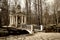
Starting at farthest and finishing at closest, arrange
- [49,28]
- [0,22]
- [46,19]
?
1. [46,19]
2. [0,22]
3. [49,28]

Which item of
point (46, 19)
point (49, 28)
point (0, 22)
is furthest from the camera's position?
point (46, 19)

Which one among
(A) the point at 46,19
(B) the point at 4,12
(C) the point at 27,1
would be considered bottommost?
(A) the point at 46,19

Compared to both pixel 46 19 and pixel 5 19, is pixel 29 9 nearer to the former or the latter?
pixel 46 19

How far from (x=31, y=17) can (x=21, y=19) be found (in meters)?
13.3

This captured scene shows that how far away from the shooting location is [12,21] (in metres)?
30.7

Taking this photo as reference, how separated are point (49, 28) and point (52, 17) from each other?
62.9ft

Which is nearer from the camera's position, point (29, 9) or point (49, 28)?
point (49, 28)

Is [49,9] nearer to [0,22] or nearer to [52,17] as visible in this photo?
[52,17]

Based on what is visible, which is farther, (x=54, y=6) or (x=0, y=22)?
(x=54, y=6)

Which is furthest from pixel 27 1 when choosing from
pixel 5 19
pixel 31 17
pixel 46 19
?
pixel 5 19

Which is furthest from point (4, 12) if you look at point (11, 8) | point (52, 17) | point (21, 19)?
point (52, 17)

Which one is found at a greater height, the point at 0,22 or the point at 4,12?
the point at 4,12

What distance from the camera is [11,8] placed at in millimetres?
44375

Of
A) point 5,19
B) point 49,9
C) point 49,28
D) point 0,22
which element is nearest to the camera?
point 49,28
